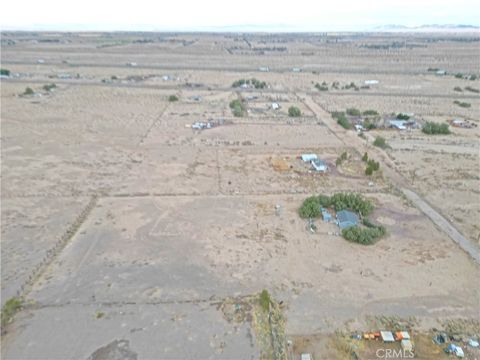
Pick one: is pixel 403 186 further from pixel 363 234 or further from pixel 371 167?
pixel 363 234

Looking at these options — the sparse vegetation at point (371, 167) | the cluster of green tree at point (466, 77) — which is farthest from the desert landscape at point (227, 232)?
the cluster of green tree at point (466, 77)

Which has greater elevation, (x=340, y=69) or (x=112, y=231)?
(x=112, y=231)

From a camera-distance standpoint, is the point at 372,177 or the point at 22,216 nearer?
the point at 22,216

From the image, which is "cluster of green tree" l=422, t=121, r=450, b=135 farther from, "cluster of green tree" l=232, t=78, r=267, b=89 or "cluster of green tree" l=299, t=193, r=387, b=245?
"cluster of green tree" l=232, t=78, r=267, b=89

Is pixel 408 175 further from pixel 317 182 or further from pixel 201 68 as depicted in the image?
pixel 201 68

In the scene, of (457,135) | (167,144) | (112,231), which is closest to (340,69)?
(457,135)
